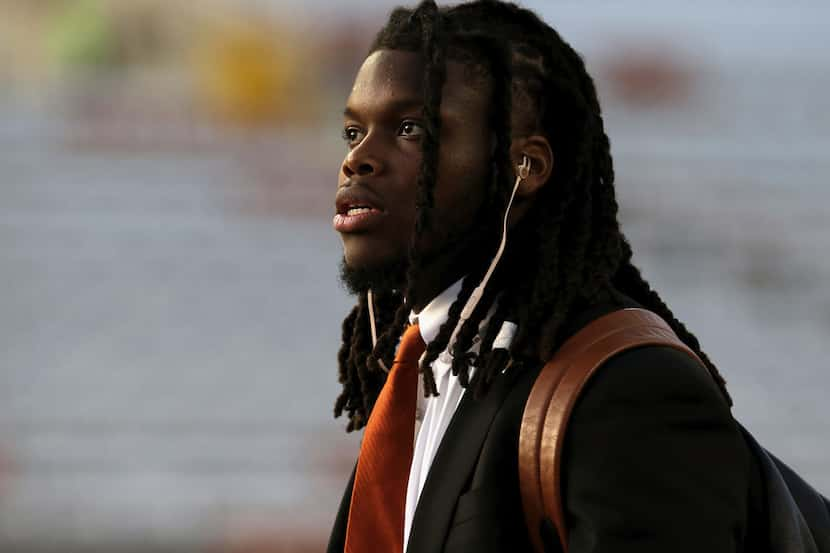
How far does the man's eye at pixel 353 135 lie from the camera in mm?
1982

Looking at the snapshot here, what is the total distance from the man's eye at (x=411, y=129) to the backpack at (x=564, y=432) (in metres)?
0.34

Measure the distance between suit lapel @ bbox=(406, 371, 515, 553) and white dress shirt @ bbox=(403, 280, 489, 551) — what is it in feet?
0.16

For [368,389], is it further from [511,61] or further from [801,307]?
[801,307]

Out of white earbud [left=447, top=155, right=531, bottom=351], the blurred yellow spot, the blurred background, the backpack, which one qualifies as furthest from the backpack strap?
the blurred yellow spot

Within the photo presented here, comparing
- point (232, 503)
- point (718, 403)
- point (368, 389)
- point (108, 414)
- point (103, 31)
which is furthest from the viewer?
point (103, 31)

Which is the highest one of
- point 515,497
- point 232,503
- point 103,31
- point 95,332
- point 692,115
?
point 103,31

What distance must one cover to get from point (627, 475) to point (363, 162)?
0.55m

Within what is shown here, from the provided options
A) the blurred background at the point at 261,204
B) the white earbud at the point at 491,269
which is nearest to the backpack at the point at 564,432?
the white earbud at the point at 491,269

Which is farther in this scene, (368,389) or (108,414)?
(108,414)

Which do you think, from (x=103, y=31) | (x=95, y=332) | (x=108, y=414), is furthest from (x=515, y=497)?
(x=103, y=31)

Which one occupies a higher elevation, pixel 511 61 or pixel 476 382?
pixel 511 61

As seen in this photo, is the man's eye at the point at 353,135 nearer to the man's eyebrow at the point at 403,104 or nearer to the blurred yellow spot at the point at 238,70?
the man's eyebrow at the point at 403,104

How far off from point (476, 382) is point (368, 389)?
36 centimetres

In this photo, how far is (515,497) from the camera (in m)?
1.76
